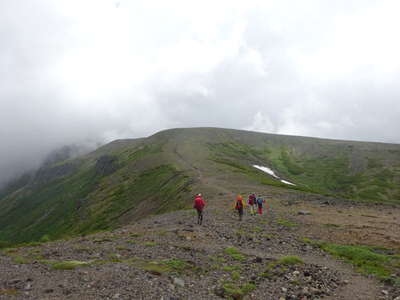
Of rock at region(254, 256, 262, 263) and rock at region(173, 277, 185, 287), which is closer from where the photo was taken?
rock at region(173, 277, 185, 287)

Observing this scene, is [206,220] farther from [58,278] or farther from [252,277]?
[58,278]

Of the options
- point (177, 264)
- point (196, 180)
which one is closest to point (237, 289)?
point (177, 264)

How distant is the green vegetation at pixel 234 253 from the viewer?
19734mm

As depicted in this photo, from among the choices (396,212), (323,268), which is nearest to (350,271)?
(323,268)

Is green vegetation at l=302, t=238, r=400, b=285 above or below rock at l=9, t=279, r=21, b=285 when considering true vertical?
below

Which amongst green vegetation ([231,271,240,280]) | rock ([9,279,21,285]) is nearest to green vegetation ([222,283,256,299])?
green vegetation ([231,271,240,280])

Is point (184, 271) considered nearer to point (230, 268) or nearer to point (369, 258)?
point (230, 268)

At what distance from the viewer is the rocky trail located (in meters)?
13.5

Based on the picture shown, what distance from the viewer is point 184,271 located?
16656mm

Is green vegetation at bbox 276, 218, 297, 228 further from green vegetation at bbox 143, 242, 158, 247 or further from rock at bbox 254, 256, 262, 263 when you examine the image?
green vegetation at bbox 143, 242, 158, 247

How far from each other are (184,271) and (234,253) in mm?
5093

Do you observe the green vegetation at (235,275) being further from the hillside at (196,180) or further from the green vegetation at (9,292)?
the hillside at (196,180)

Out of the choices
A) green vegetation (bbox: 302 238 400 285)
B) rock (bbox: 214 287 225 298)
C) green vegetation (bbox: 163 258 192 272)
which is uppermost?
green vegetation (bbox: 163 258 192 272)

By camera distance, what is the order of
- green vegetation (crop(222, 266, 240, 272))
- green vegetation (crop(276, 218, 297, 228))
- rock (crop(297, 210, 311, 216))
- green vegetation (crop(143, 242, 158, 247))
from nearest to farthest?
green vegetation (crop(222, 266, 240, 272)) < green vegetation (crop(143, 242, 158, 247)) < green vegetation (crop(276, 218, 297, 228)) < rock (crop(297, 210, 311, 216))
